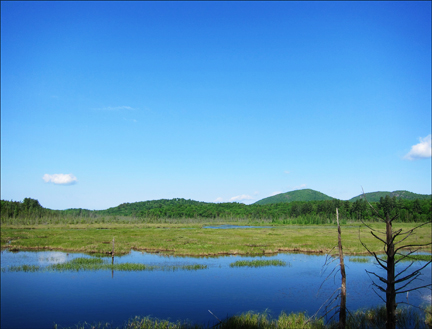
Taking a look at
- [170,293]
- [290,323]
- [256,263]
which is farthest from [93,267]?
[290,323]

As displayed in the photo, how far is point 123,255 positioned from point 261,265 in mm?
22997

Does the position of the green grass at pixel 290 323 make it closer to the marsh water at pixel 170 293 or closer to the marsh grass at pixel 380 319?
the marsh grass at pixel 380 319

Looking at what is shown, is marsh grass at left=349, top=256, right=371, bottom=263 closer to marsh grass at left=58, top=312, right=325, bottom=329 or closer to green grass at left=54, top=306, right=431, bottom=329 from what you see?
green grass at left=54, top=306, right=431, bottom=329

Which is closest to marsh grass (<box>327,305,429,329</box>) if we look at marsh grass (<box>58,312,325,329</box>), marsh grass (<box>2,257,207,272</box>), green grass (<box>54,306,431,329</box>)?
green grass (<box>54,306,431,329</box>)

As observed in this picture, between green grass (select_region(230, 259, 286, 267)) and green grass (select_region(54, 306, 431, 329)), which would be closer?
green grass (select_region(54, 306, 431, 329))

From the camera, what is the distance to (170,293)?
28.9 m

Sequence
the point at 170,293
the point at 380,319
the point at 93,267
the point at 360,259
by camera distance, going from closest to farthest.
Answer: the point at 380,319 → the point at 170,293 → the point at 93,267 → the point at 360,259

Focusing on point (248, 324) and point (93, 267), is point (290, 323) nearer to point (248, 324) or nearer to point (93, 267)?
point (248, 324)

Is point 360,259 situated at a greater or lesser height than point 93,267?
lesser

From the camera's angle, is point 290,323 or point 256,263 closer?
point 290,323

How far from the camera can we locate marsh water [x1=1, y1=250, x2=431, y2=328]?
75.8ft

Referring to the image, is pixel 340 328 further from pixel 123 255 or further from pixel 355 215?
Answer: pixel 355 215

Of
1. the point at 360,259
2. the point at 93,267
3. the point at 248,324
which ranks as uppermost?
the point at 248,324

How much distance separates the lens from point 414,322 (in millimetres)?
21188
